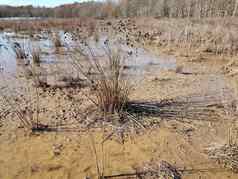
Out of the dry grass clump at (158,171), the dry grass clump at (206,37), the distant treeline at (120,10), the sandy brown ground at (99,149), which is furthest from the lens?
the distant treeline at (120,10)

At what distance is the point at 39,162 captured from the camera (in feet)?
9.48

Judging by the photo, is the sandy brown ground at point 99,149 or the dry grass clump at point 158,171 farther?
the sandy brown ground at point 99,149

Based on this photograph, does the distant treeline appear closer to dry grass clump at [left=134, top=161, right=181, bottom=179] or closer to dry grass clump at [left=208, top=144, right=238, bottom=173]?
dry grass clump at [left=208, top=144, right=238, bottom=173]

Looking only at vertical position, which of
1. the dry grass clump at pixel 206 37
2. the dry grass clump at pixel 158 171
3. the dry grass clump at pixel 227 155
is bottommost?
the dry grass clump at pixel 158 171

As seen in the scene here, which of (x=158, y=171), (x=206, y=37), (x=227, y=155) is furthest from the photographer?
(x=206, y=37)

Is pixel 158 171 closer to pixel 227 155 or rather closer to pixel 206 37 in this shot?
pixel 227 155

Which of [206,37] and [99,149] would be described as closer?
[99,149]

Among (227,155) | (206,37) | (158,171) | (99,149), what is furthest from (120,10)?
(158,171)

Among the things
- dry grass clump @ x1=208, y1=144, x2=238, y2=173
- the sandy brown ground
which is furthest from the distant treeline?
dry grass clump @ x1=208, y1=144, x2=238, y2=173

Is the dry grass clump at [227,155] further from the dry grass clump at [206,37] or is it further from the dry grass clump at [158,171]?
the dry grass clump at [206,37]

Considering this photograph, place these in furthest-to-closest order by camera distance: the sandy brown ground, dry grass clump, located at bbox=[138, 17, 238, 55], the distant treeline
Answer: the distant treeline < dry grass clump, located at bbox=[138, 17, 238, 55] < the sandy brown ground

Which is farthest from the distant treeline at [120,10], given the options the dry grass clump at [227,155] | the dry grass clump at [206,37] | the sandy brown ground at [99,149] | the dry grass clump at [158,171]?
the dry grass clump at [158,171]

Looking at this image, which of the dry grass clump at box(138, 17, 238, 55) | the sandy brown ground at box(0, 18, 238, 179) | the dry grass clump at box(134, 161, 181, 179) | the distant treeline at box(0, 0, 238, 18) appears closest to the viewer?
the dry grass clump at box(134, 161, 181, 179)

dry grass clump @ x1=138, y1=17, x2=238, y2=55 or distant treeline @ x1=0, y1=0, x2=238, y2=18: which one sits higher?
distant treeline @ x1=0, y1=0, x2=238, y2=18
